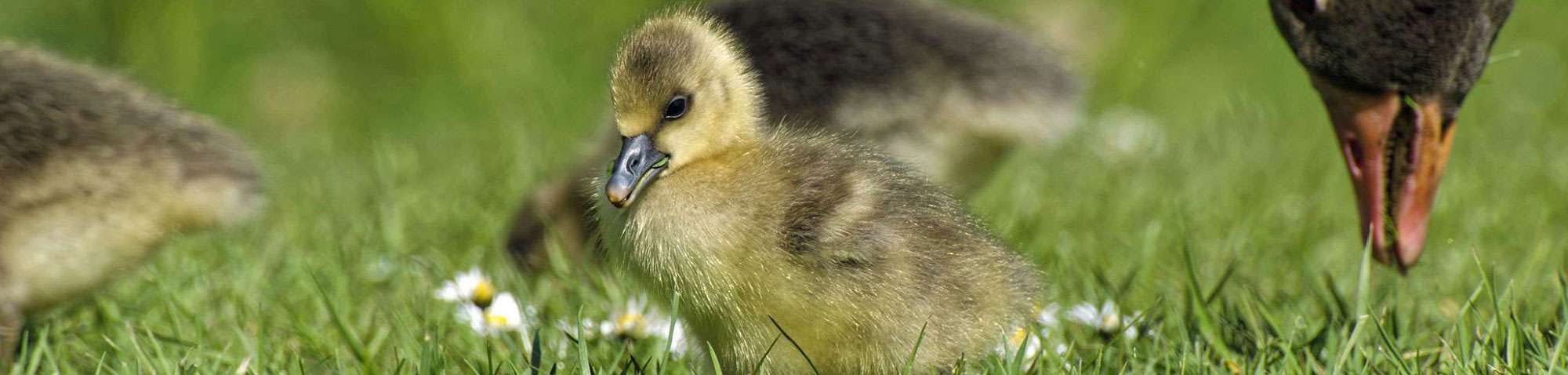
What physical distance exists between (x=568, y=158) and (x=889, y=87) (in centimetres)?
170

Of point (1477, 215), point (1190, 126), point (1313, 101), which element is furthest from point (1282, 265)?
point (1313, 101)

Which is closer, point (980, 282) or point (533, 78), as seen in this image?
point (980, 282)

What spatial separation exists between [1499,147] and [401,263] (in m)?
3.60

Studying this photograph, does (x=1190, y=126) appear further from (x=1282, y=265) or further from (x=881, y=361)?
(x=881, y=361)

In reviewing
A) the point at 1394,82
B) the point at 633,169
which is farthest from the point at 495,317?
the point at 1394,82

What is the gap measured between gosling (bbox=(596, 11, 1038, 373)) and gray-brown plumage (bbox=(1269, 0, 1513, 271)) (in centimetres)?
90

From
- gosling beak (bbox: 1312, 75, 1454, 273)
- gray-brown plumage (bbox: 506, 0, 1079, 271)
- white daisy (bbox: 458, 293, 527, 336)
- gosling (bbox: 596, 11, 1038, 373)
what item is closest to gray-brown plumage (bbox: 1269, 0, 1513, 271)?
gosling beak (bbox: 1312, 75, 1454, 273)

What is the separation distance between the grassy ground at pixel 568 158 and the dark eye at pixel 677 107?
0.38 meters

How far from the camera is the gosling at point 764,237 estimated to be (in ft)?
7.95

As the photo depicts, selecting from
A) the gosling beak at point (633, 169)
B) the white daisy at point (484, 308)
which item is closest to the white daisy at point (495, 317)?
the white daisy at point (484, 308)

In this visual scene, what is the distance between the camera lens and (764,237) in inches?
95.6

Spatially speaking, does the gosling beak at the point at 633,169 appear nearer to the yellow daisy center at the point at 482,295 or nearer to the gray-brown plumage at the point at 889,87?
the yellow daisy center at the point at 482,295

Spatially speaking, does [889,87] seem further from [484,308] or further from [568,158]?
[568,158]

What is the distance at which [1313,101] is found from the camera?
22.2 ft
